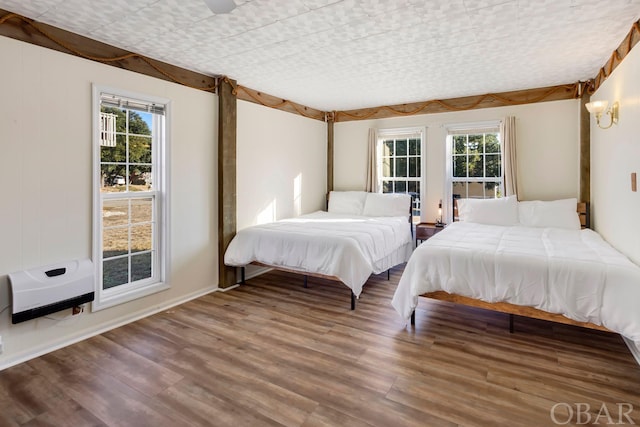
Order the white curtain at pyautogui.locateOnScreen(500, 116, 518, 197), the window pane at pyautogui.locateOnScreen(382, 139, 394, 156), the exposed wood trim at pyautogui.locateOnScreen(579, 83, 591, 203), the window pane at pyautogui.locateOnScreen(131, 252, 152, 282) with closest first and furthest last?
A: the window pane at pyautogui.locateOnScreen(131, 252, 152, 282)
the exposed wood trim at pyautogui.locateOnScreen(579, 83, 591, 203)
the white curtain at pyautogui.locateOnScreen(500, 116, 518, 197)
the window pane at pyautogui.locateOnScreen(382, 139, 394, 156)

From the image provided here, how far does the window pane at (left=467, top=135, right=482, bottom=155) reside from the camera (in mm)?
5098

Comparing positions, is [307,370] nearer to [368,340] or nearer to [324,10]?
[368,340]

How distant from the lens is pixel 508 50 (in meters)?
3.18

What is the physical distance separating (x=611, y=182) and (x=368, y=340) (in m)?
2.77

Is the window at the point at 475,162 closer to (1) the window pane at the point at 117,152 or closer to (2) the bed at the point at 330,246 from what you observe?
(2) the bed at the point at 330,246

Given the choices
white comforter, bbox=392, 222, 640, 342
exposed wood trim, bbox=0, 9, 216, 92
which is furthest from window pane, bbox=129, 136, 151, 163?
white comforter, bbox=392, 222, 640, 342

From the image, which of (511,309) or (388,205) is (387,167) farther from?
(511,309)

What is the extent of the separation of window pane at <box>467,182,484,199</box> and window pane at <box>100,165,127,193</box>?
447 centimetres

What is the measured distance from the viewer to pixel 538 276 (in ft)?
8.54

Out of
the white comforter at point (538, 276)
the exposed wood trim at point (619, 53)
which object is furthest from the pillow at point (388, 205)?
the exposed wood trim at point (619, 53)

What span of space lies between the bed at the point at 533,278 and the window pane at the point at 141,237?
2.54 metres

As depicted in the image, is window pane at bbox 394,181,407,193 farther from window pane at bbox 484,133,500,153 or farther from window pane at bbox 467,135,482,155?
window pane at bbox 484,133,500,153

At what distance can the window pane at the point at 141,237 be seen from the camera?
3480 millimetres

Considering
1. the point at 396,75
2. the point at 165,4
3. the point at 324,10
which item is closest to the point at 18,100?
the point at 165,4
